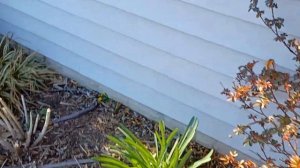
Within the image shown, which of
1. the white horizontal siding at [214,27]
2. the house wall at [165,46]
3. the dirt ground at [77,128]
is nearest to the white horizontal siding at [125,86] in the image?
the house wall at [165,46]

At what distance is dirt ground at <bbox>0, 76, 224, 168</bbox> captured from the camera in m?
2.92

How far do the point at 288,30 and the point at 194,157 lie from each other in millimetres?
1028

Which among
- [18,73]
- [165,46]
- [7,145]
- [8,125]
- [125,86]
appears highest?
[165,46]

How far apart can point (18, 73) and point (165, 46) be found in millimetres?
1174

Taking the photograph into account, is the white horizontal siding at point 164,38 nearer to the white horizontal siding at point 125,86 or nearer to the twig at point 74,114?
the white horizontal siding at point 125,86

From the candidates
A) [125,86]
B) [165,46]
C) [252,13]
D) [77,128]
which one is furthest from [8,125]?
[252,13]

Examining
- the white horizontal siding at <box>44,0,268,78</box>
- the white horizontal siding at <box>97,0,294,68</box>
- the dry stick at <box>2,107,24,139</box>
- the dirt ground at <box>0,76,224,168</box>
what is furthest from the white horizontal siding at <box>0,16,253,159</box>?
the dry stick at <box>2,107,24,139</box>

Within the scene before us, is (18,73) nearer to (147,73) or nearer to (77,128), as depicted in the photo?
(77,128)

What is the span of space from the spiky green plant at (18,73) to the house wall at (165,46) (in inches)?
5.5

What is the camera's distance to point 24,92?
3.39m

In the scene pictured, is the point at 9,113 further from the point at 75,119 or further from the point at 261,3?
the point at 261,3

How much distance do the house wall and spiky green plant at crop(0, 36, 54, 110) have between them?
0.14 m

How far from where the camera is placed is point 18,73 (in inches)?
134

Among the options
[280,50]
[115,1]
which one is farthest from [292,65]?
[115,1]
